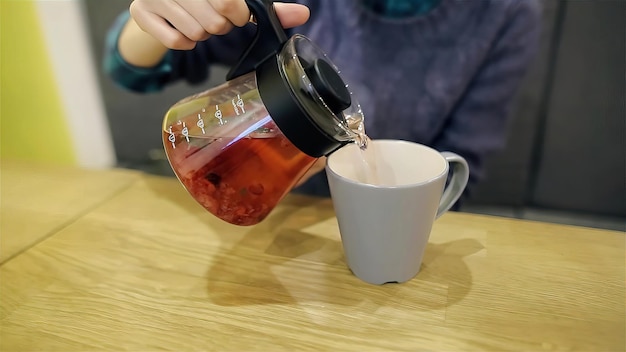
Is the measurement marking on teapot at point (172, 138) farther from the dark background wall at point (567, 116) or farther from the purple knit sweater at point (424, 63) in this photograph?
the dark background wall at point (567, 116)

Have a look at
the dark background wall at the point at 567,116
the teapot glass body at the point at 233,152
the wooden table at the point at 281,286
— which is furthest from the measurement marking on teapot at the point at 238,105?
the dark background wall at the point at 567,116

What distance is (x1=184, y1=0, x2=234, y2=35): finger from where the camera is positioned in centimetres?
44

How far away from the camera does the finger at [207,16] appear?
17.3 inches

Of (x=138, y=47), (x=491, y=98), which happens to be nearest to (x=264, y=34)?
(x=138, y=47)

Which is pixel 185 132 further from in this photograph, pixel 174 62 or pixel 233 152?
pixel 174 62

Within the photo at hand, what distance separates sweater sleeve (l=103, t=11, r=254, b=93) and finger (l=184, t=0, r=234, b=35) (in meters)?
0.30

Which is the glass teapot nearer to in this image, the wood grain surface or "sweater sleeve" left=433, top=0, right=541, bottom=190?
the wood grain surface

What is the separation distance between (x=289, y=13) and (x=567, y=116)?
3.11 feet

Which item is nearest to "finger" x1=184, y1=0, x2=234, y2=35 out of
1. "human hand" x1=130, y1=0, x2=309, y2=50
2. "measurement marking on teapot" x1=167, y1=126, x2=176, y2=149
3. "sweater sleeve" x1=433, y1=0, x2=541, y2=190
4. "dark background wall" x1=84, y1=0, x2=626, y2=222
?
"human hand" x1=130, y1=0, x2=309, y2=50

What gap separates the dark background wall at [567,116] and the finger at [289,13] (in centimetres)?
79

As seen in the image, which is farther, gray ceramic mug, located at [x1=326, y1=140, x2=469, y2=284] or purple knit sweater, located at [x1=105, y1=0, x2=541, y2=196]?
purple knit sweater, located at [x1=105, y1=0, x2=541, y2=196]

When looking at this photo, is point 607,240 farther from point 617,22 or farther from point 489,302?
point 617,22

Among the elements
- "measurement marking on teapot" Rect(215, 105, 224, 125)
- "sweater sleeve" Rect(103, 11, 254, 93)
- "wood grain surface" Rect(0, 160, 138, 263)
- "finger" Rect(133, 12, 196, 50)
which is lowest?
"wood grain surface" Rect(0, 160, 138, 263)

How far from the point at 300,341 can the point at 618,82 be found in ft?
3.55
